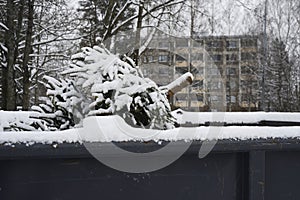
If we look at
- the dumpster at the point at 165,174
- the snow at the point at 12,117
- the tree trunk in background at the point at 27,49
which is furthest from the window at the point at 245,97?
the dumpster at the point at 165,174

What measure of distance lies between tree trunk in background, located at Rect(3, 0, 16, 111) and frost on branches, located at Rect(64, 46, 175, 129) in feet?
29.3

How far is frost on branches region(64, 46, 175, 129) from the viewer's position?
217cm

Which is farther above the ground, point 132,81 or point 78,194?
point 132,81

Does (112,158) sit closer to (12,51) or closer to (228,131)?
(228,131)

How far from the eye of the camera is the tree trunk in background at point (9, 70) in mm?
10852

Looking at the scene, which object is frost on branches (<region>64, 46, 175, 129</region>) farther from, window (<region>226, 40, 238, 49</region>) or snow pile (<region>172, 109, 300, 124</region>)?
window (<region>226, 40, 238, 49</region>)

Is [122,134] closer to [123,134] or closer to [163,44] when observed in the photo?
[123,134]

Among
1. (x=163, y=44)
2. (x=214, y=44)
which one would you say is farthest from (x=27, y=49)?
(x=214, y=44)

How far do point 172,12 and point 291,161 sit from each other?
41.2 feet

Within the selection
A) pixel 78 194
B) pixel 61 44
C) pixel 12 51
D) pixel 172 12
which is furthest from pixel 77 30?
pixel 78 194

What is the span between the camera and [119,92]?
2.20m

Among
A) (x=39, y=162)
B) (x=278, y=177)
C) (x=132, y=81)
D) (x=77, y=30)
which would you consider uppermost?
(x=77, y=30)

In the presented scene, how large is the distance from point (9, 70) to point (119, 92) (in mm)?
9469

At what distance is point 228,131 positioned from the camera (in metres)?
1.67
